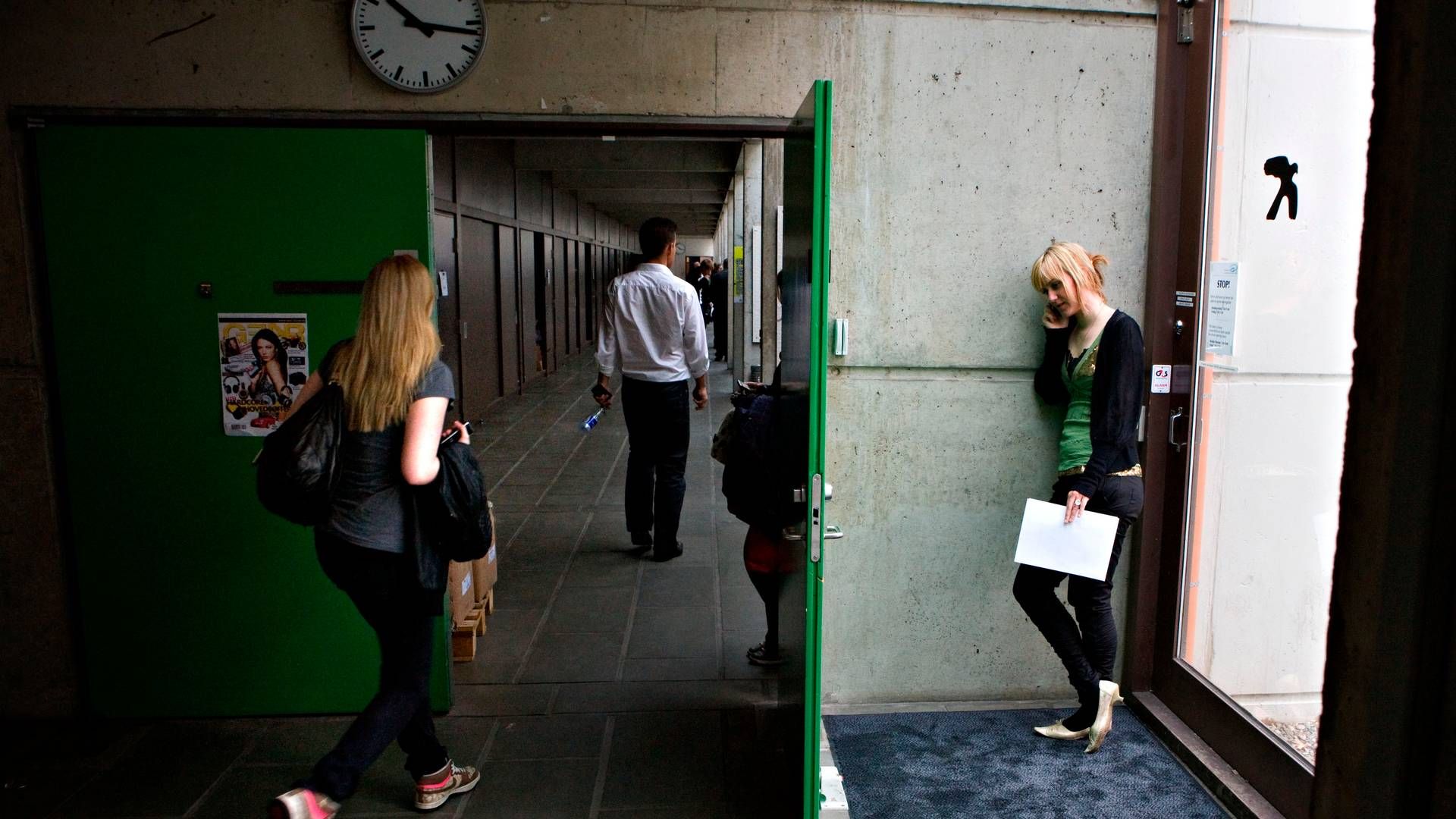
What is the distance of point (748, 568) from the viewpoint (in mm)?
3932

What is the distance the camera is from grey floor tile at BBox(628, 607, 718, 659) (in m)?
4.27

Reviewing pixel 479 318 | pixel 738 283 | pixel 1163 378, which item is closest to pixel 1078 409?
pixel 1163 378

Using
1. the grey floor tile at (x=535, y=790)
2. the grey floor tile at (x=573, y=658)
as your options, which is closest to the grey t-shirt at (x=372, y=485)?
the grey floor tile at (x=535, y=790)

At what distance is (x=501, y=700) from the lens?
3.79m

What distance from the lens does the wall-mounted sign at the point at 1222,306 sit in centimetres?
320

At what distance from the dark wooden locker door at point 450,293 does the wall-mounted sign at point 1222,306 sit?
21.2ft

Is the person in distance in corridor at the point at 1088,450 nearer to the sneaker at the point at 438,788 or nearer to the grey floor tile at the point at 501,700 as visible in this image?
the grey floor tile at the point at 501,700

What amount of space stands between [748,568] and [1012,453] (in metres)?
1.11

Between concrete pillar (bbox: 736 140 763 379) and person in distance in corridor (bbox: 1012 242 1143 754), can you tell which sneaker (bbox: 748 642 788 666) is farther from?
concrete pillar (bbox: 736 140 763 379)

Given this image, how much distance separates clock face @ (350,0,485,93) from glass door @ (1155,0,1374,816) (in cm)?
249

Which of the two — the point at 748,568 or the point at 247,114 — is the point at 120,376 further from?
the point at 748,568

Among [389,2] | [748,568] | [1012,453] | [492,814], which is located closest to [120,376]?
[389,2]

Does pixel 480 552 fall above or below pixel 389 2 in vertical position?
below

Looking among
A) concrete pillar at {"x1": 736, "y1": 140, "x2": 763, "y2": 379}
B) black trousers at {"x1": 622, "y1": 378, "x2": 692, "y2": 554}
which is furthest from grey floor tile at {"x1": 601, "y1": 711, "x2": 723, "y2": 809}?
concrete pillar at {"x1": 736, "y1": 140, "x2": 763, "y2": 379}
